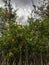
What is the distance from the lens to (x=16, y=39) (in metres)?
22.7

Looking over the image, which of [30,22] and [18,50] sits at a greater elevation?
[30,22]

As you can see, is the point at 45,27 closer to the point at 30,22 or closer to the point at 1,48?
the point at 30,22

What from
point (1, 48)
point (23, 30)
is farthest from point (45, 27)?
point (1, 48)

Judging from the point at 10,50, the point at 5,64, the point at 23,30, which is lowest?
the point at 5,64

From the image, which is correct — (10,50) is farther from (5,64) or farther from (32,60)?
(32,60)

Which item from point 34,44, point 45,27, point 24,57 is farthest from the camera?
point 24,57

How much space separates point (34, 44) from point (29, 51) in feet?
5.76

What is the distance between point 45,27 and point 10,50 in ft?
16.3

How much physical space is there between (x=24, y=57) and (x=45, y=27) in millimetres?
5526

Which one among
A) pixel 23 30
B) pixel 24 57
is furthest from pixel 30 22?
pixel 24 57

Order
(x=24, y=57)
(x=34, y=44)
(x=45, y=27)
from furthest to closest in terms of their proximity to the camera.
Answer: (x=24, y=57), (x=34, y=44), (x=45, y=27)

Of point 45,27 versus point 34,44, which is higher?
point 45,27

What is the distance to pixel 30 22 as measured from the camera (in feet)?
81.7

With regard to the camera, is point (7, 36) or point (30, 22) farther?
point (30, 22)
